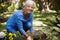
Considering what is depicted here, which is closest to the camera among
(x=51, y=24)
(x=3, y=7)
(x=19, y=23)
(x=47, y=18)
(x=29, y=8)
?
(x=29, y=8)

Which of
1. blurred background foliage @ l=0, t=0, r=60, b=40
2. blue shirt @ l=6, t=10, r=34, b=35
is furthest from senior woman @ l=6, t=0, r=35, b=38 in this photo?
blurred background foliage @ l=0, t=0, r=60, b=40

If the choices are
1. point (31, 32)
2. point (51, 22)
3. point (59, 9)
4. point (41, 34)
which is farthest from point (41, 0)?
point (31, 32)

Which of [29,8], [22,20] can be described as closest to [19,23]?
[22,20]

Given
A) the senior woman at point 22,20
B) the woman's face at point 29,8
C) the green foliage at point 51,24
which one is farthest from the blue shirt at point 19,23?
the green foliage at point 51,24

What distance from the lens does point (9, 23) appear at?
3.04 metres

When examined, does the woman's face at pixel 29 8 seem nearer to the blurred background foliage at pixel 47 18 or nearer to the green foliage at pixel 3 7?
the blurred background foliage at pixel 47 18

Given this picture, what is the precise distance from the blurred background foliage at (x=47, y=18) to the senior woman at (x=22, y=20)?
0.95m

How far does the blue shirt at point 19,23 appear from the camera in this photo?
2.89m

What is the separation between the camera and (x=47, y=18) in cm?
526

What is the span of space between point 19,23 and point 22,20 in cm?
6

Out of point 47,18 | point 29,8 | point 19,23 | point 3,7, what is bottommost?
point 47,18

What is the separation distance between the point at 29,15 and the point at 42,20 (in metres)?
2.24

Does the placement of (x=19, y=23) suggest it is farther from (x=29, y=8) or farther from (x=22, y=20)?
(x=29, y=8)

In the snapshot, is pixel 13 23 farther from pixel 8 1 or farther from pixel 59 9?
pixel 59 9
